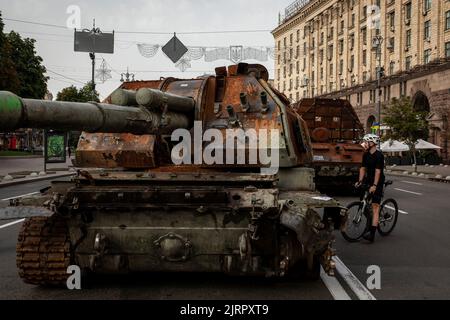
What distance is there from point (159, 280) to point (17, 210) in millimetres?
1692

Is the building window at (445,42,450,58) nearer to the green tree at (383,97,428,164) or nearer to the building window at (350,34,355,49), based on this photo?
the green tree at (383,97,428,164)

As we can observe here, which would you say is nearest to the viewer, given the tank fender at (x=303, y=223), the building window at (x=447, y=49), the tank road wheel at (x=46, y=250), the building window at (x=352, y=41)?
the tank fender at (x=303, y=223)

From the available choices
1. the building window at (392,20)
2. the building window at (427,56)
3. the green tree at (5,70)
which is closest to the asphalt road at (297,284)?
the green tree at (5,70)

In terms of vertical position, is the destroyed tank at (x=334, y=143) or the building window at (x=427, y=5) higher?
the building window at (x=427, y=5)

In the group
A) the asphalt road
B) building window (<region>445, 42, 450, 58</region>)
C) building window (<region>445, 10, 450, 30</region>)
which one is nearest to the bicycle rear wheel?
the asphalt road

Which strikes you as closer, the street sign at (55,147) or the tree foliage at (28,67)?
the street sign at (55,147)

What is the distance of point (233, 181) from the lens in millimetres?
5453

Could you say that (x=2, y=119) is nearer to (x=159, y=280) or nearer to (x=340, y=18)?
(x=159, y=280)

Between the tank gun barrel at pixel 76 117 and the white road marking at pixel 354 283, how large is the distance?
8.09 feet

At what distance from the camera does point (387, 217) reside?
9.78 meters

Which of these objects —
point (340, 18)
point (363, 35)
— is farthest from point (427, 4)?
point (340, 18)

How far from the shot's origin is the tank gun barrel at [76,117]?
12.8 feet

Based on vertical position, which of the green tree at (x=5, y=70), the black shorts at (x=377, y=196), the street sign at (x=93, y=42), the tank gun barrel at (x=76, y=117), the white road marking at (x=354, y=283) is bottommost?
the white road marking at (x=354, y=283)

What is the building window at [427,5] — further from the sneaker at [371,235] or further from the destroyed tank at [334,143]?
the sneaker at [371,235]
